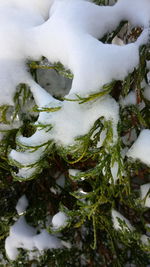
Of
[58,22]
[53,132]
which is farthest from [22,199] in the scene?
[58,22]

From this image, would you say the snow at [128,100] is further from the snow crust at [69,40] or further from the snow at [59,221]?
the snow at [59,221]

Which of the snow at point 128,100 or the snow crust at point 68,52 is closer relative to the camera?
the snow crust at point 68,52

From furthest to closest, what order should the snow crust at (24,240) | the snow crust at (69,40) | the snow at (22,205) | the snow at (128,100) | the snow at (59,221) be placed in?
the snow at (22,205)
the snow crust at (24,240)
the snow at (59,221)
the snow at (128,100)
the snow crust at (69,40)

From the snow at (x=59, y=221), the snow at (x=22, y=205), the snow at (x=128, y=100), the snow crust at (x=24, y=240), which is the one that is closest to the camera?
the snow at (x=128, y=100)

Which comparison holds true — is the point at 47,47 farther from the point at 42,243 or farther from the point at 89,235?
the point at 89,235

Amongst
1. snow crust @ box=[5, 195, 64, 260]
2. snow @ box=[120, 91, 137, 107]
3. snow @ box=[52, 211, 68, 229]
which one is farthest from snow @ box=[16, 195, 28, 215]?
snow @ box=[120, 91, 137, 107]

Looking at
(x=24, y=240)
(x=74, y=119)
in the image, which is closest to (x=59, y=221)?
(x=24, y=240)

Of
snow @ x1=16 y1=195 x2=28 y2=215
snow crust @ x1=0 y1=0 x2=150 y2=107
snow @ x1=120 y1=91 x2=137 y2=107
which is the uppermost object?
snow crust @ x1=0 y1=0 x2=150 y2=107

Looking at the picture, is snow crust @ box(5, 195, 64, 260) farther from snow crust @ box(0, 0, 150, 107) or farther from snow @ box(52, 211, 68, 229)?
snow crust @ box(0, 0, 150, 107)

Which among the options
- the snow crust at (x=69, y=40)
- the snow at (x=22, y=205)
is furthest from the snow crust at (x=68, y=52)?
the snow at (x=22, y=205)
